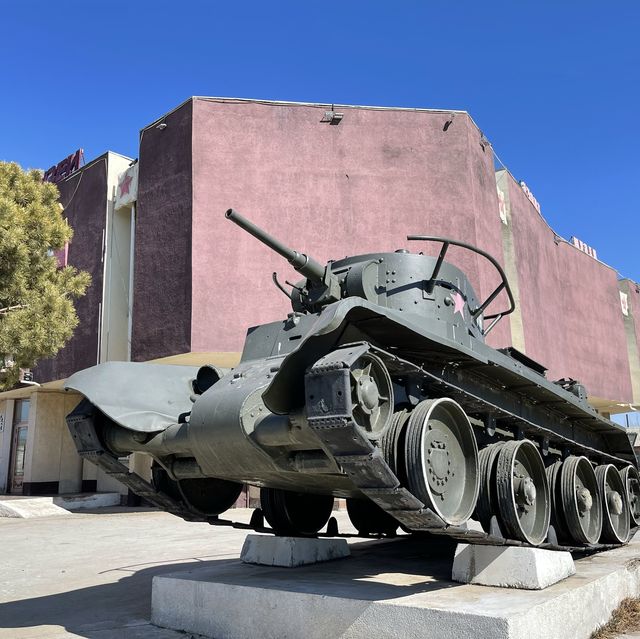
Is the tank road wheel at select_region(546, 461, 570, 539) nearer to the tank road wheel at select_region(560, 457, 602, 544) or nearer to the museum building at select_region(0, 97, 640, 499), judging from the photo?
the tank road wheel at select_region(560, 457, 602, 544)

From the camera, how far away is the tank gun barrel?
629 centimetres

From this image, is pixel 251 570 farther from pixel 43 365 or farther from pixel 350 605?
pixel 43 365

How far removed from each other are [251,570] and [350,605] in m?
1.94

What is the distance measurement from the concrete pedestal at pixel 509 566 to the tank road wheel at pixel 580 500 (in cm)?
119

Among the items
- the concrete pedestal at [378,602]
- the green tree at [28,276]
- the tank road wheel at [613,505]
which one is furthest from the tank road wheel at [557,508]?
the green tree at [28,276]

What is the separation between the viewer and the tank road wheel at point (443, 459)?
4.70m

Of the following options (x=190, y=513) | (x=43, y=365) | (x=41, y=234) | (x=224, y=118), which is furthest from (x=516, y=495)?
(x=43, y=365)

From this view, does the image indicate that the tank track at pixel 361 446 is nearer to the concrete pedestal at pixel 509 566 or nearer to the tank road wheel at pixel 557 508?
the concrete pedestal at pixel 509 566

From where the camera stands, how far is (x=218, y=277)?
16734mm

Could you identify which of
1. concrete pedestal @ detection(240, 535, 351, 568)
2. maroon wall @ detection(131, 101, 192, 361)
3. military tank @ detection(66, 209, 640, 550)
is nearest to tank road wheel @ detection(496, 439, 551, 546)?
military tank @ detection(66, 209, 640, 550)

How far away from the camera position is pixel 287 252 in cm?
637

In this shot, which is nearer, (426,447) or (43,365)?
(426,447)

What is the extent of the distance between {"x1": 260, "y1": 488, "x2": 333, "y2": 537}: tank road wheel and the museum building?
8609 millimetres

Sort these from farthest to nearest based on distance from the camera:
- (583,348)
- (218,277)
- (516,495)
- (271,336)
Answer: (583,348) → (218,277) → (271,336) → (516,495)
